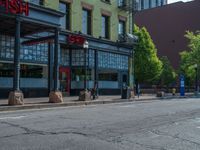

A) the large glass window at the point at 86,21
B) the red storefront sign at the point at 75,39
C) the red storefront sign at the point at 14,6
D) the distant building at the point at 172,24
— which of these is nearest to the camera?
the red storefront sign at the point at 14,6

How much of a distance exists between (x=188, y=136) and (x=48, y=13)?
13759 mm

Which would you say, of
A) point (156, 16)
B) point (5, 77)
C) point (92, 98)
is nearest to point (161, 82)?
point (156, 16)

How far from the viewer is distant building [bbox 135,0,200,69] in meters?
73.9

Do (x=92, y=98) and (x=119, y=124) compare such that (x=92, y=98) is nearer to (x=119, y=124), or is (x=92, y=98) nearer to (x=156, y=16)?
(x=119, y=124)

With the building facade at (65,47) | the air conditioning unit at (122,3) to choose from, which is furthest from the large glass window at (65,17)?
the air conditioning unit at (122,3)

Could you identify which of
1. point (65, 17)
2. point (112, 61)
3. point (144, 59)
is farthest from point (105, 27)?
point (144, 59)

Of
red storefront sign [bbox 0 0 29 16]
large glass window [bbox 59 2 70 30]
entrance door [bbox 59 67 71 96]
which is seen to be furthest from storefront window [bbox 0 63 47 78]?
red storefront sign [bbox 0 0 29 16]

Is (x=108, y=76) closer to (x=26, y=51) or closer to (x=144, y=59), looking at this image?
(x=26, y=51)

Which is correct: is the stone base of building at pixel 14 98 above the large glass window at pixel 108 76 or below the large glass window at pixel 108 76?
below

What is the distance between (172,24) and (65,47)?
50205mm

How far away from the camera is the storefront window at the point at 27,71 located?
24.3m

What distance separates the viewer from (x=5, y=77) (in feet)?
79.7

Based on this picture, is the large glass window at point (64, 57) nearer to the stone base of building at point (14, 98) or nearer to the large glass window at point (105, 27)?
the large glass window at point (105, 27)

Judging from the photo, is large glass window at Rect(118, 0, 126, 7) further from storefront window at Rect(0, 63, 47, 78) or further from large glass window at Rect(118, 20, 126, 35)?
storefront window at Rect(0, 63, 47, 78)
